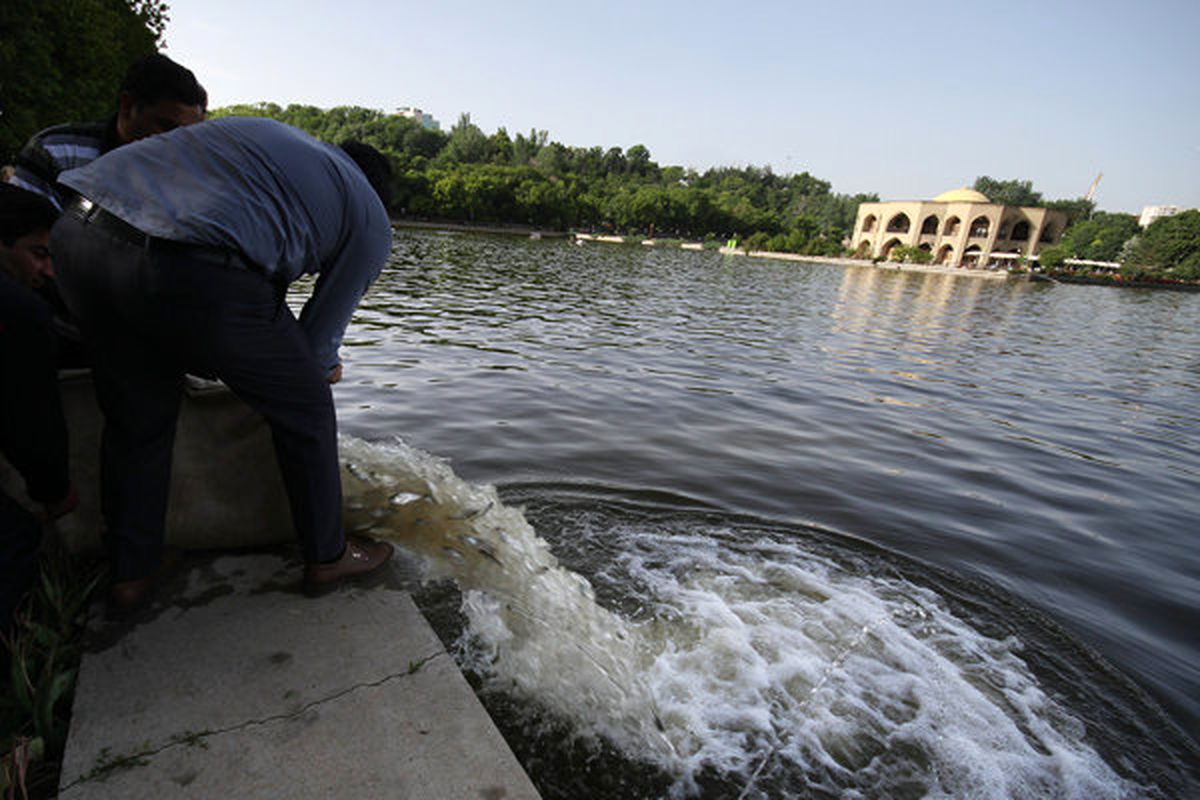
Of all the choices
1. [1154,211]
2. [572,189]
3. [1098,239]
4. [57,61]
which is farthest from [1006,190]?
[57,61]

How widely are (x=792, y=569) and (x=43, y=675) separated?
11.9ft

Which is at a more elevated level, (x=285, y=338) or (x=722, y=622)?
(x=285, y=338)

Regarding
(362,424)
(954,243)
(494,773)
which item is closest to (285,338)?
(494,773)

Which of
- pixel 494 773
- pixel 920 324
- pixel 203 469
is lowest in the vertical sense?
pixel 920 324

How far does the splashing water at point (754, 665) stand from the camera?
94.6 inches

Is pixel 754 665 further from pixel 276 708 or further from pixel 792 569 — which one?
pixel 276 708

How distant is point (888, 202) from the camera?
100 m

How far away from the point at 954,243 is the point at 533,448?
106m

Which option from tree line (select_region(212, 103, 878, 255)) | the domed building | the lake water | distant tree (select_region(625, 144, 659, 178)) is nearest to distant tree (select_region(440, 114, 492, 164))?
tree line (select_region(212, 103, 878, 255))

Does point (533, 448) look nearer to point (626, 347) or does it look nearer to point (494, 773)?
point (494, 773)

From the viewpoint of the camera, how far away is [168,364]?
2232 mm

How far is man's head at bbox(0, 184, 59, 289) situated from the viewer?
2479 mm

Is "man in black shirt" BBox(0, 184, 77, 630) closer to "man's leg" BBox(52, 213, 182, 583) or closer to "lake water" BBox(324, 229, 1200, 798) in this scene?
"man's leg" BBox(52, 213, 182, 583)

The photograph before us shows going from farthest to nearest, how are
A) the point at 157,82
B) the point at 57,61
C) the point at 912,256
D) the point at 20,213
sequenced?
the point at 912,256
the point at 57,61
the point at 157,82
the point at 20,213
